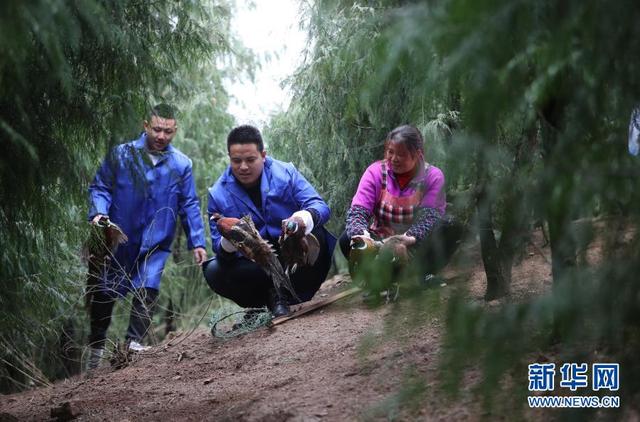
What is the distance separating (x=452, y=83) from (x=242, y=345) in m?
2.73

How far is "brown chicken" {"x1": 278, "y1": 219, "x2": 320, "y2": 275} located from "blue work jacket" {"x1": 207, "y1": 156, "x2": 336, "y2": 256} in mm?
175

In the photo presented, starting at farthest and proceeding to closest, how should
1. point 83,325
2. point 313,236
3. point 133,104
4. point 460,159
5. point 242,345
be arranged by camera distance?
1. point 83,325
2. point 313,236
3. point 242,345
4. point 133,104
5. point 460,159

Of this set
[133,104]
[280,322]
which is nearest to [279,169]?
[280,322]

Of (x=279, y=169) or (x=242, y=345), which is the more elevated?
(x=279, y=169)

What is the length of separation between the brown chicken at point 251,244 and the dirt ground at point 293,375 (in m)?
0.30

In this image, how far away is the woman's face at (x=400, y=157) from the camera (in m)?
4.47

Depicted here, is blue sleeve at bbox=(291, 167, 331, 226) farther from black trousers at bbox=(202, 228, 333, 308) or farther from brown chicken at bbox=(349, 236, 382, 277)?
brown chicken at bbox=(349, 236, 382, 277)

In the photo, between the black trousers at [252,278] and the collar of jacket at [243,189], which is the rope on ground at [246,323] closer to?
the black trousers at [252,278]

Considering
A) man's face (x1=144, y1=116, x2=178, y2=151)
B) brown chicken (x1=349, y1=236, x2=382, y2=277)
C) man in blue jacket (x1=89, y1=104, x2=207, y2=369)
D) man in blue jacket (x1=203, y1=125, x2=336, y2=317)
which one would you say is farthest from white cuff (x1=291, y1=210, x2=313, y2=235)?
man's face (x1=144, y1=116, x2=178, y2=151)

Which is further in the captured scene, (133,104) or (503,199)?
(133,104)

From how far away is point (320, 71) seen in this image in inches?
199

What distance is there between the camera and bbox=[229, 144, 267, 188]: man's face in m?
4.93

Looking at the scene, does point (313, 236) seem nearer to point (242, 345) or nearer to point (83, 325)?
point (242, 345)

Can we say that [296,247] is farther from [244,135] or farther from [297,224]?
[244,135]
